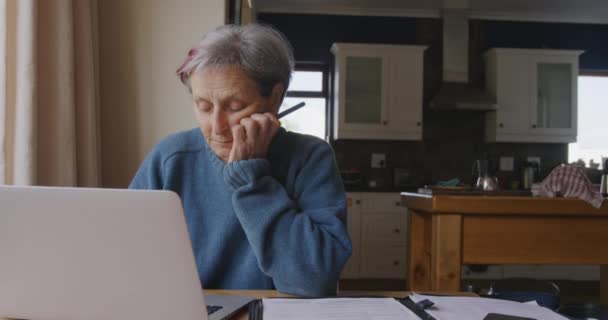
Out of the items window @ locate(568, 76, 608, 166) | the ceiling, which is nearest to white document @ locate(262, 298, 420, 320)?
the ceiling

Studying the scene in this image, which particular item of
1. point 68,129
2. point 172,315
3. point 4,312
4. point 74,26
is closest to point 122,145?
point 68,129

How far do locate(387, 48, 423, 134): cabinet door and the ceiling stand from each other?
57 cm

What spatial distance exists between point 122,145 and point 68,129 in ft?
1.00

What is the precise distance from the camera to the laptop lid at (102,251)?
0.50 meters

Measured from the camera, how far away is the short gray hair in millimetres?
1100

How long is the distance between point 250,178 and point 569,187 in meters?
2.00

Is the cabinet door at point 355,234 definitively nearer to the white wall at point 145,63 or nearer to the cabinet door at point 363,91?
the cabinet door at point 363,91

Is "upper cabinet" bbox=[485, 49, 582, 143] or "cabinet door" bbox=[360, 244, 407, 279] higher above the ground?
"upper cabinet" bbox=[485, 49, 582, 143]

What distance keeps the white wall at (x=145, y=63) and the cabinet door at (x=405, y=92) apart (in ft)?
10.6

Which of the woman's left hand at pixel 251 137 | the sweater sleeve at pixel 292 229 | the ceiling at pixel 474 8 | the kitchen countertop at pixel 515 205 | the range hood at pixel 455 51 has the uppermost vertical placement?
the ceiling at pixel 474 8

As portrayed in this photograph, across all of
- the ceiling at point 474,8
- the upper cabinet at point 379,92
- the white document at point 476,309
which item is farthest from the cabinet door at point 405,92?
the white document at point 476,309

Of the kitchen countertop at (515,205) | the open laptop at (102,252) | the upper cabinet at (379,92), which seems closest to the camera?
the open laptop at (102,252)

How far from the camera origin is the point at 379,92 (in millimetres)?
4898

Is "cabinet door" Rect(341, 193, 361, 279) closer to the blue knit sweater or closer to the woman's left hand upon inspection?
the blue knit sweater
